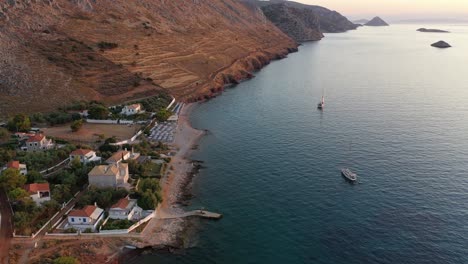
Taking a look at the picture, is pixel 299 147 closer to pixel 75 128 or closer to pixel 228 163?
pixel 228 163

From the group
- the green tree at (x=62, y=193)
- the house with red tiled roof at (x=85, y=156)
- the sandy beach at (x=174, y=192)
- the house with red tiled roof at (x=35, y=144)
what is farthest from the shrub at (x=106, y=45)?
the green tree at (x=62, y=193)

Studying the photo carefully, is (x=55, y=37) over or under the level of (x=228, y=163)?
over

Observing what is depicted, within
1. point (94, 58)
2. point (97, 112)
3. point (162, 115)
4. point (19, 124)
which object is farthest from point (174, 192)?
point (94, 58)

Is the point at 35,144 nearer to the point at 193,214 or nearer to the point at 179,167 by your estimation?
the point at 179,167

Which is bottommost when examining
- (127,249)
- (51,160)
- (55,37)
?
(127,249)

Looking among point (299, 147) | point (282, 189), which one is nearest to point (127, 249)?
point (282, 189)

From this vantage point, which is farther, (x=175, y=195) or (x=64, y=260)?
(x=175, y=195)

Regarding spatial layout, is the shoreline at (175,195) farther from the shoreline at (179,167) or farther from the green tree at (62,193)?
the green tree at (62,193)
